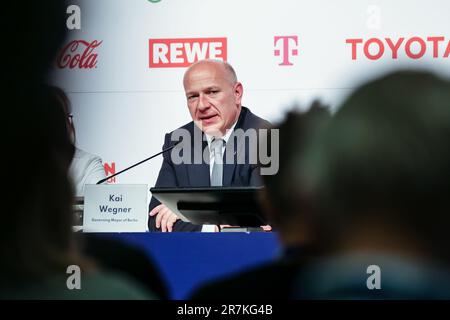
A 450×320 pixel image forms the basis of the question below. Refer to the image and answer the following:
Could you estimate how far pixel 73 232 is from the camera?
2.63 m

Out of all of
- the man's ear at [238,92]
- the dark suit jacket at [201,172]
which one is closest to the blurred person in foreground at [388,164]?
the dark suit jacket at [201,172]

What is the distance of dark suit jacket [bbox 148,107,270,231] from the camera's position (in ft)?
8.46

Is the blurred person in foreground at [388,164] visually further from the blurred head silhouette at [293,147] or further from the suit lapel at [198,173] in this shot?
the suit lapel at [198,173]

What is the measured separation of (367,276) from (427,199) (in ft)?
3.89

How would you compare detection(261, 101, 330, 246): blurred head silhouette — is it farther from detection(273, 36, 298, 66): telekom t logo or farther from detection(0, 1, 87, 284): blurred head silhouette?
detection(0, 1, 87, 284): blurred head silhouette

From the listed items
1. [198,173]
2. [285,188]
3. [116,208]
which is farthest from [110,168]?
[285,188]

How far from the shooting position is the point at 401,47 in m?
2.56

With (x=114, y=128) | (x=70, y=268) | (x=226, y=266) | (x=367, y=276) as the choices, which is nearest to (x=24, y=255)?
(x=70, y=268)

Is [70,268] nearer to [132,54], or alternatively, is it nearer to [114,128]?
[114,128]

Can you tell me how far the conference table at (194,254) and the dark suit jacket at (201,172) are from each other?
0.15 ft

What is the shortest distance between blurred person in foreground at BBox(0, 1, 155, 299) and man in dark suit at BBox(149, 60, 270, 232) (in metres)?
0.38

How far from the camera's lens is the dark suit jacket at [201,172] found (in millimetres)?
2578

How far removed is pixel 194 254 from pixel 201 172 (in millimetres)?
310

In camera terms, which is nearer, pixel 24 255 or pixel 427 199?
pixel 427 199
